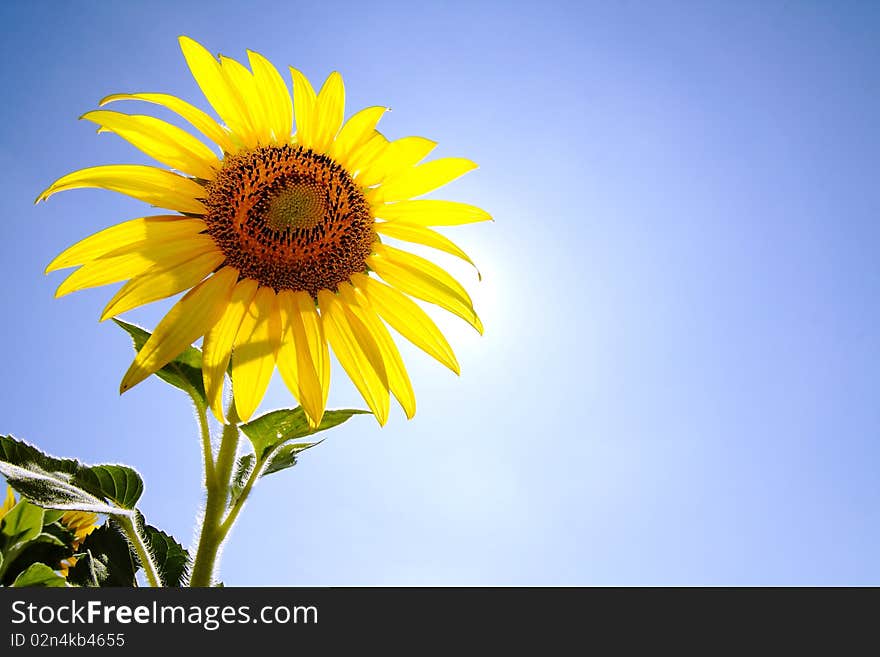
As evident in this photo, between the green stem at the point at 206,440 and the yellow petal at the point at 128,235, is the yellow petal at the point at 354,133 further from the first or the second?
A: the green stem at the point at 206,440

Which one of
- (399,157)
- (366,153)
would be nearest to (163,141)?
(366,153)

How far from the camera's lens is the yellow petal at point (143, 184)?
2266mm

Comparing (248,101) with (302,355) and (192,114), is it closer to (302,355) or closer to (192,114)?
(192,114)

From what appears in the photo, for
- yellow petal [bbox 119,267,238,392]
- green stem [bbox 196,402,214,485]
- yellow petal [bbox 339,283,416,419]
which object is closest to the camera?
yellow petal [bbox 119,267,238,392]

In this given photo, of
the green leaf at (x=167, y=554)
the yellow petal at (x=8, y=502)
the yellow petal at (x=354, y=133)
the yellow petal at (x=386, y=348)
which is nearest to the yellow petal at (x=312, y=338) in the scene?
the yellow petal at (x=386, y=348)

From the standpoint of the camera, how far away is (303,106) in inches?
103

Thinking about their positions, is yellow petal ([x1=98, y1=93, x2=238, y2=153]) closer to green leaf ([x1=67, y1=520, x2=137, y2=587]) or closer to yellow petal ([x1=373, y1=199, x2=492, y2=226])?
yellow petal ([x1=373, y1=199, x2=492, y2=226])

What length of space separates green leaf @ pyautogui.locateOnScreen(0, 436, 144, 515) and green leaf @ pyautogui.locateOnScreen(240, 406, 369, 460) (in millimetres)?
455

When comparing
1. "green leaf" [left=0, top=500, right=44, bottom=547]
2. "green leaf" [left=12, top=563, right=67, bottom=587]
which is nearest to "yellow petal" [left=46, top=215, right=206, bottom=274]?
"green leaf" [left=12, top=563, right=67, bottom=587]

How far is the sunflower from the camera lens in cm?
226

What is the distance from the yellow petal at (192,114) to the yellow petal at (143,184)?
0.19 m

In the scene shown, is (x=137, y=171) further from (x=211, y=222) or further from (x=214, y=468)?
(x=214, y=468)
